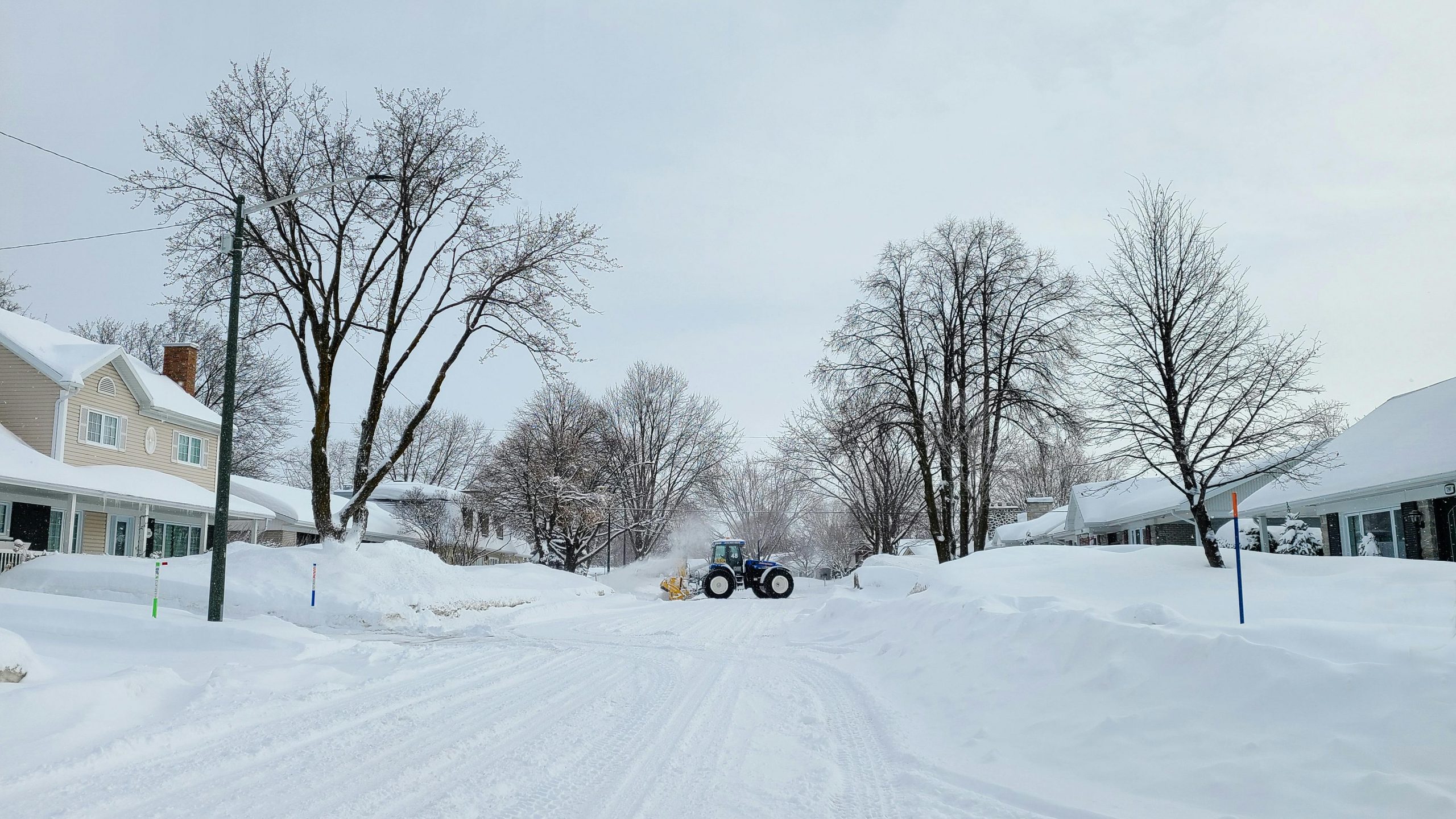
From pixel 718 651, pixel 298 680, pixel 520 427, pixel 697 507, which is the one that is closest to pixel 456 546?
pixel 520 427

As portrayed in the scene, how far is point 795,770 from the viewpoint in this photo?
6188 millimetres

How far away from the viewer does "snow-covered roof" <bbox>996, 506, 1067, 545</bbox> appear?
4697 centimetres

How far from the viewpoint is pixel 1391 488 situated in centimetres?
1827

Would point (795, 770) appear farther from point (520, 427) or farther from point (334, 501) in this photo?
point (334, 501)

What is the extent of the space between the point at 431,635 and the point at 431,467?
53383 mm

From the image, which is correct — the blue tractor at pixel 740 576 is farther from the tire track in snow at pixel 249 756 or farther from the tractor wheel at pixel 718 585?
the tire track in snow at pixel 249 756

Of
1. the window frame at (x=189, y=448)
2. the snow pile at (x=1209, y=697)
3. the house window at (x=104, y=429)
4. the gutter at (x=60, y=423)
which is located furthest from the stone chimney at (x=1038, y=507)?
the gutter at (x=60, y=423)

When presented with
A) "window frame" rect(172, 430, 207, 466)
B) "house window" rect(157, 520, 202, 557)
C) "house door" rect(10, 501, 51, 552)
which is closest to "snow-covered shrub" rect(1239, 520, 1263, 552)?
"house door" rect(10, 501, 51, 552)

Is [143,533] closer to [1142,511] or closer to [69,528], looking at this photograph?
[69,528]

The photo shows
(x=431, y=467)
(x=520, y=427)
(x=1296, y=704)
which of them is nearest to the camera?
(x=1296, y=704)

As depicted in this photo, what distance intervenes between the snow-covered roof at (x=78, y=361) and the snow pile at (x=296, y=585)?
8185 millimetres

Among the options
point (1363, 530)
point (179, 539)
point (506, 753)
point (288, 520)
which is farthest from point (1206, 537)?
point (288, 520)

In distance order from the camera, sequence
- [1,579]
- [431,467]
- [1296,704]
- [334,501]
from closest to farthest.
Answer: [1296,704] < [1,579] < [334,501] < [431,467]

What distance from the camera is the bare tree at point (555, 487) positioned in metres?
37.9
